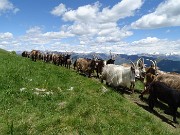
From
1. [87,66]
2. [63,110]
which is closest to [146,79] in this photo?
[87,66]

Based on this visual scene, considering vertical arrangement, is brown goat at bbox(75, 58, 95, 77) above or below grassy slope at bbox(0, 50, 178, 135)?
above

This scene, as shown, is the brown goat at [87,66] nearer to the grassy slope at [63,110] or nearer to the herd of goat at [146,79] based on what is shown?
the herd of goat at [146,79]

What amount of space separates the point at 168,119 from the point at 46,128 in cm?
968

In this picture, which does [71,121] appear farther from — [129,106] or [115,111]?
[129,106]

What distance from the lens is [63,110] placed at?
16438 millimetres

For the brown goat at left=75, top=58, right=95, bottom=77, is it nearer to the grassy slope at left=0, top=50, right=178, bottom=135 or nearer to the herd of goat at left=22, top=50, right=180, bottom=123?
the herd of goat at left=22, top=50, right=180, bottom=123

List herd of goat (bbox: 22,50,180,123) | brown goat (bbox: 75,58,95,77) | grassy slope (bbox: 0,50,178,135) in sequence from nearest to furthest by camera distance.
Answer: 1. grassy slope (bbox: 0,50,178,135)
2. herd of goat (bbox: 22,50,180,123)
3. brown goat (bbox: 75,58,95,77)

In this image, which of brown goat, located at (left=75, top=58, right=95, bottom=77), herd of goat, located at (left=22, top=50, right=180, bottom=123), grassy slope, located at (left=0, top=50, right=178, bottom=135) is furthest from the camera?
brown goat, located at (left=75, top=58, right=95, bottom=77)

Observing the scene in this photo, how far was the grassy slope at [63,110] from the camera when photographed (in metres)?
14.7

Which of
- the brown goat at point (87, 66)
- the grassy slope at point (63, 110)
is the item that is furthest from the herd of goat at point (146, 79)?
the grassy slope at point (63, 110)

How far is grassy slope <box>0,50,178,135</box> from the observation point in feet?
48.1

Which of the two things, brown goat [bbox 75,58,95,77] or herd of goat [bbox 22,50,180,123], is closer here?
herd of goat [bbox 22,50,180,123]

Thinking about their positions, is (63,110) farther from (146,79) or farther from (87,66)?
(87,66)

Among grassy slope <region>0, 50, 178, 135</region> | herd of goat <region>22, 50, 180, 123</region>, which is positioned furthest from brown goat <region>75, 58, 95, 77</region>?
grassy slope <region>0, 50, 178, 135</region>
